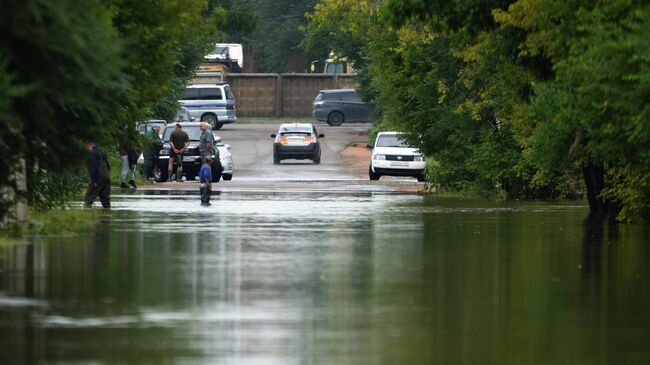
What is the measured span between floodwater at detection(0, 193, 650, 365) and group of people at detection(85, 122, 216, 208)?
13.7 feet

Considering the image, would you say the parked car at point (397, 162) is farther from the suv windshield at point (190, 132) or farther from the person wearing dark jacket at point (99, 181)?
the person wearing dark jacket at point (99, 181)

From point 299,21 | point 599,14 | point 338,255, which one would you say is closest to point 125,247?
point 338,255

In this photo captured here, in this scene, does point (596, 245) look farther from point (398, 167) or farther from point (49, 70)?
point (398, 167)

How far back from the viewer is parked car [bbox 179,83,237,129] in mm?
75312

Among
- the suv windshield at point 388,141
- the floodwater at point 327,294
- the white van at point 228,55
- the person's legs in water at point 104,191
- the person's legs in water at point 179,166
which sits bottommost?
the floodwater at point 327,294

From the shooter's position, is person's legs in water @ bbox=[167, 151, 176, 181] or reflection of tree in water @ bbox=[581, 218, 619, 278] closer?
reflection of tree in water @ bbox=[581, 218, 619, 278]

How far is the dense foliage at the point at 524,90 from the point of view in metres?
20.7

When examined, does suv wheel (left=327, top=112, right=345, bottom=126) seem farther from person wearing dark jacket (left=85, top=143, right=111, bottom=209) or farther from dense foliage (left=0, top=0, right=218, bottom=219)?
dense foliage (left=0, top=0, right=218, bottom=219)

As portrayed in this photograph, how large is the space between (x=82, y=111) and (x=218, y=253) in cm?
527

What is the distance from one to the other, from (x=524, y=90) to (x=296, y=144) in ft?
101

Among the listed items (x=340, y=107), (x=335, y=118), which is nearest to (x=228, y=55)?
(x=335, y=118)

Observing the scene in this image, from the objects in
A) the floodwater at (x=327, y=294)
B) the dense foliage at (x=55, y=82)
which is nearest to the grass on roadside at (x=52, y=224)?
the floodwater at (x=327, y=294)

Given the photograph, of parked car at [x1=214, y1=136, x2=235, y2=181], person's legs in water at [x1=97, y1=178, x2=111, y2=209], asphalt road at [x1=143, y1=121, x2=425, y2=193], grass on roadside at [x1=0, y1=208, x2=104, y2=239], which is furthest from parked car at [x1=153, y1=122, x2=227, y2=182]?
grass on roadside at [x1=0, y1=208, x2=104, y2=239]

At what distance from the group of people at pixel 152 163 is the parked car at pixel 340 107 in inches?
977
